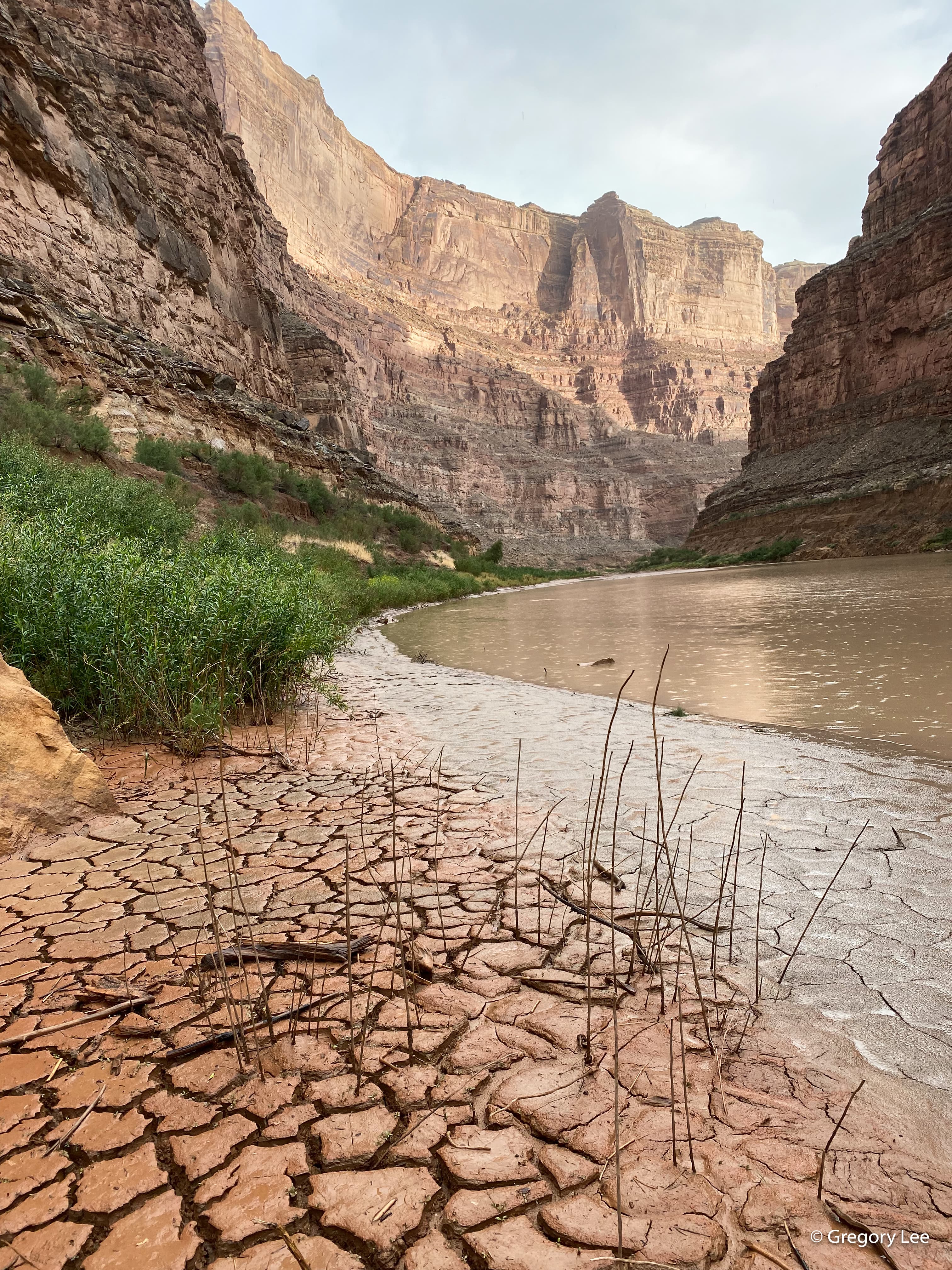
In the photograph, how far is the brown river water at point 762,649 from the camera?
4355 mm

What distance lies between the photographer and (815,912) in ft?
5.75

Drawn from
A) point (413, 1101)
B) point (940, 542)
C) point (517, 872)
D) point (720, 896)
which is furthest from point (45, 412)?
point (940, 542)

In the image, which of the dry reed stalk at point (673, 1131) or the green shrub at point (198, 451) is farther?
the green shrub at point (198, 451)

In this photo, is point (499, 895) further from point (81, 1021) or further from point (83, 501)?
point (83, 501)

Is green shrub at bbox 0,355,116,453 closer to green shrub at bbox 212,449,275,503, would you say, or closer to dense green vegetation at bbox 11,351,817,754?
dense green vegetation at bbox 11,351,817,754

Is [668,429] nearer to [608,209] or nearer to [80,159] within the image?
[608,209]

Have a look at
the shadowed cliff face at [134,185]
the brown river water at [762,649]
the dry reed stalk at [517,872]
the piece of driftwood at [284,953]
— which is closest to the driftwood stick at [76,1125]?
the piece of driftwood at [284,953]

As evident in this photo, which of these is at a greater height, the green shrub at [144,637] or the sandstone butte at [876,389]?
the sandstone butte at [876,389]

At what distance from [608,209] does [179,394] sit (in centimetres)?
11493

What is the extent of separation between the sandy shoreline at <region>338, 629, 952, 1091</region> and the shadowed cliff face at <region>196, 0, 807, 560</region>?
A: 4180 centimetres

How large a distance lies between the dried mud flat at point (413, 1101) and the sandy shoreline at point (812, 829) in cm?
20

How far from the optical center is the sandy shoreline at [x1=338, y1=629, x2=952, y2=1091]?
1.46 m

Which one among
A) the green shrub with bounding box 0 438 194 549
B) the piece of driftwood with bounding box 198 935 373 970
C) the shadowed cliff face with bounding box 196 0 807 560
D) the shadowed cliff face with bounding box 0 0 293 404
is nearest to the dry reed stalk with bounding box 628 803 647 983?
the piece of driftwood with bounding box 198 935 373 970

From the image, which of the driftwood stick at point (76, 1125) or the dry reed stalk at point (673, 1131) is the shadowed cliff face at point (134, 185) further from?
the dry reed stalk at point (673, 1131)
